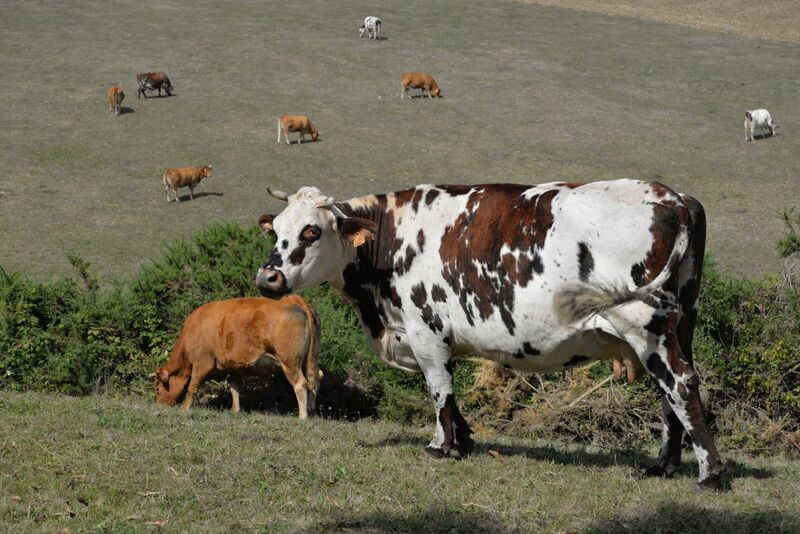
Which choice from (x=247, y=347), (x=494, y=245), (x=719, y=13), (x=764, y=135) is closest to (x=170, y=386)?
(x=247, y=347)

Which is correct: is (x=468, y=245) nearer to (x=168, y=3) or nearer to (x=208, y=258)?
(x=208, y=258)

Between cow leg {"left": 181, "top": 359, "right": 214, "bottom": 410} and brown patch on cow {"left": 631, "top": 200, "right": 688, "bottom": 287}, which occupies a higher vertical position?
Answer: brown patch on cow {"left": 631, "top": 200, "right": 688, "bottom": 287}

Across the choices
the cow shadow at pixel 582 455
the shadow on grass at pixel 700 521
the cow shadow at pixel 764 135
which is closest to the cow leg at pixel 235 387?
the cow shadow at pixel 582 455

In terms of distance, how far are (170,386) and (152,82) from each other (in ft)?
99.2

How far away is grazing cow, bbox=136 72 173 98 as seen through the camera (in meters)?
41.9

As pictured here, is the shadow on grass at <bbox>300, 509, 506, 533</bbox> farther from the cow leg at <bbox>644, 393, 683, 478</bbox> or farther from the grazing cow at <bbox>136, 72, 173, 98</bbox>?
the grazing cow at <bbox>136, 72, 173, 98</bbox>

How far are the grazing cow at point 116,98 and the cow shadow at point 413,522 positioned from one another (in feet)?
115

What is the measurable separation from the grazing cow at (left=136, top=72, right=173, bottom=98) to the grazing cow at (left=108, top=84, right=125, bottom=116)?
1559 millimetres

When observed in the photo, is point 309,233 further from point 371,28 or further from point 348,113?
point 371,28

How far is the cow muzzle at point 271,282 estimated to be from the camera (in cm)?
959

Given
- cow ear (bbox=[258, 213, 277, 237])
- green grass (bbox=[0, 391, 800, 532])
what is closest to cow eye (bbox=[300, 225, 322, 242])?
Answer: cow ear (bbox=[258, 213, 277, 237])

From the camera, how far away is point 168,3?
6084cm

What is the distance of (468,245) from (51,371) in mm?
8280

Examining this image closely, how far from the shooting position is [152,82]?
42.1 metres
